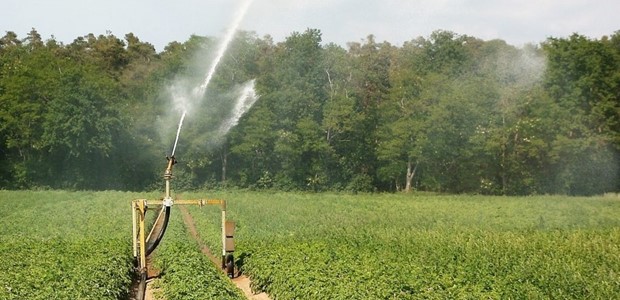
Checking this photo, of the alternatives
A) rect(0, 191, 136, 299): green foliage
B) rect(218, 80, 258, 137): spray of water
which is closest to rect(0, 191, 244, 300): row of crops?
rect(0, 191, 136, 299): green foliage

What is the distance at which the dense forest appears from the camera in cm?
6022

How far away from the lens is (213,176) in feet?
213

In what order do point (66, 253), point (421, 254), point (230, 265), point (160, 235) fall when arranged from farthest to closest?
point (230, 265) < point (421, 254) < point (66, 253) < point (160, 235)

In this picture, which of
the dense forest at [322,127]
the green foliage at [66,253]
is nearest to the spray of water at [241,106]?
the dense forest at [322,127]

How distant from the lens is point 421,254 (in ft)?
59.5

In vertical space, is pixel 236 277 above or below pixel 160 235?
below

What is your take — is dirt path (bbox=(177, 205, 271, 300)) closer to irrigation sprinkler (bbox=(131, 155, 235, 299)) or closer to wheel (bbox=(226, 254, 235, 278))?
wheel (bbox=(226, 254, 235, 278))

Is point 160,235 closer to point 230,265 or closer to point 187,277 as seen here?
point 230,265

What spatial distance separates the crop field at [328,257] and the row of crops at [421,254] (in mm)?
43

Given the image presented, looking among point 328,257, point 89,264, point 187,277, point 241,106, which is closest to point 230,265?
point 328,257

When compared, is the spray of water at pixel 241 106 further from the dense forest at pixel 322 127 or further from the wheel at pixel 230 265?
the wheel at pixel 230 265

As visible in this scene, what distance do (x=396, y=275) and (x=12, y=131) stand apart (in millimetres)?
56713

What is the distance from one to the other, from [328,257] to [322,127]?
4803 centimetres

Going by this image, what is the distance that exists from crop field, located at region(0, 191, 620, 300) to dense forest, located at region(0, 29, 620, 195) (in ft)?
88.8
